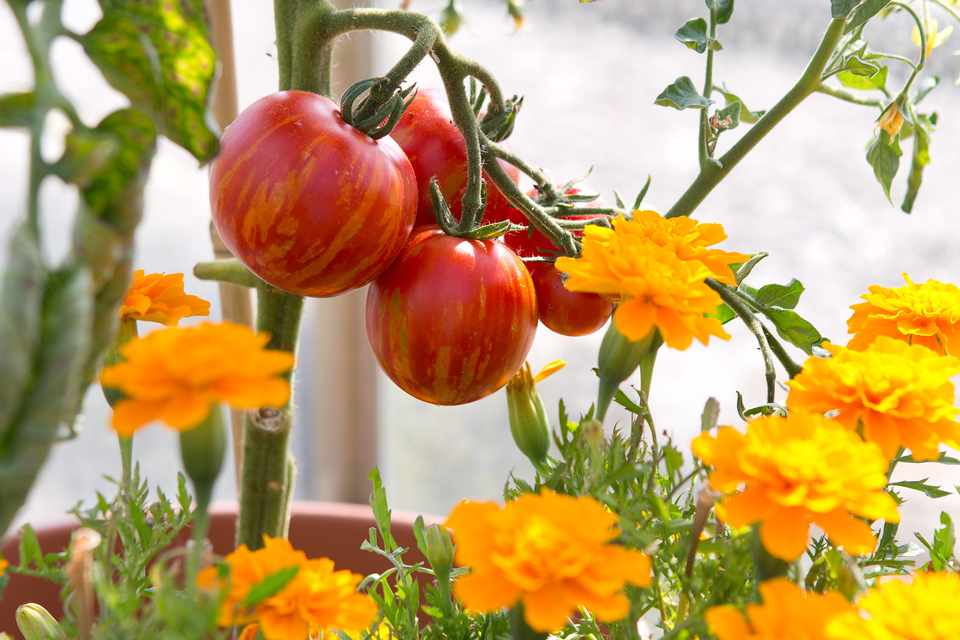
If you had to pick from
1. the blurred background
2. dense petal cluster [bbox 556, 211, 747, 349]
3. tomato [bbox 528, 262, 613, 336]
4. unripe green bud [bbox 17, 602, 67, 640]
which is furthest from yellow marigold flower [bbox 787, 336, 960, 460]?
the blurred background

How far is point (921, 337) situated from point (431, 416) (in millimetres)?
1070

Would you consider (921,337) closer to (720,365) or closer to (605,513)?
(605,513)

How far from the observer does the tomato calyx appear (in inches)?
14.2

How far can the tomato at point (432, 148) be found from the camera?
0.42 m

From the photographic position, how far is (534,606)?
0.71 ft

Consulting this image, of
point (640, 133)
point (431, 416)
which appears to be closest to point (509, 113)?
point (640, 133)

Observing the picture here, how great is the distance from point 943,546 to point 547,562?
0.22m

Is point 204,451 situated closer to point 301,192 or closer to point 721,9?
point 301,192

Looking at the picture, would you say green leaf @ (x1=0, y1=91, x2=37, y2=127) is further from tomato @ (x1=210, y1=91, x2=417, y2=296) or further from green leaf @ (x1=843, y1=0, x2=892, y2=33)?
green leaf @ (x1=843, y1=0, x2=892, y2=33)

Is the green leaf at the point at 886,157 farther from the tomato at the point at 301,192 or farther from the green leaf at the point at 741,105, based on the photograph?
the tomato at the point at 301,192

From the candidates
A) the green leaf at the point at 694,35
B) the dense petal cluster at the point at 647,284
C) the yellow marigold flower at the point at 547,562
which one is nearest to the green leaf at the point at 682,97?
the green leaf at the point at 694,35

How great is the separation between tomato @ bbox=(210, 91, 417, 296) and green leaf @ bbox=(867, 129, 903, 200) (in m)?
0.24

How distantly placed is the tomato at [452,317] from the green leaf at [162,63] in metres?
0.15

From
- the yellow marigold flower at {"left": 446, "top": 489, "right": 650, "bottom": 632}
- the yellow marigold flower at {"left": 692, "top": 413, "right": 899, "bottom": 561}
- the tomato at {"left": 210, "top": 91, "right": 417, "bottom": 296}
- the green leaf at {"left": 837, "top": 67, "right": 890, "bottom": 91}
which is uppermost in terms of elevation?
the green leaf at {"left": 837, "top": 67, "right": 890, "bottom": 91}
